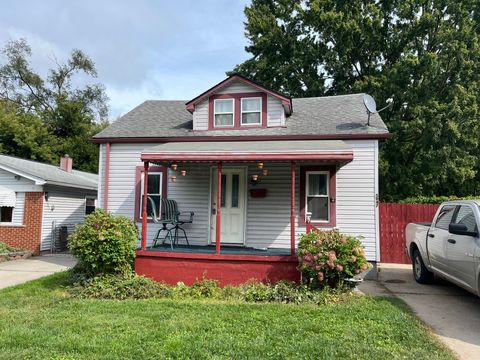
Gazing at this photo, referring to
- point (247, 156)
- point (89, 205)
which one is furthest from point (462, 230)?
point (89, 205)

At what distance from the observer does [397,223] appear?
12516 mm

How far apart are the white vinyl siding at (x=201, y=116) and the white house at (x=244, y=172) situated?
1.2 inches

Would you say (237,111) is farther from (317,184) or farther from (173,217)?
(173,217)

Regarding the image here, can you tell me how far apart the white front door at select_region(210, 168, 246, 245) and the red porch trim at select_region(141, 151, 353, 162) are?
1998 mm

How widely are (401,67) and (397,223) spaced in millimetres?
10600

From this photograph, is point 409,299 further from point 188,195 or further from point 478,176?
point 478,176

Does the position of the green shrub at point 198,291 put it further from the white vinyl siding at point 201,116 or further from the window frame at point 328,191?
the white vinyl siding at point 201,116

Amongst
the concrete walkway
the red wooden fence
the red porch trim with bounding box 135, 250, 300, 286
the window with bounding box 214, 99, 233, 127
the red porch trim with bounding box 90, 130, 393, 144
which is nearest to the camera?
the red porch trim with bounding box 135, 250, 300, 286

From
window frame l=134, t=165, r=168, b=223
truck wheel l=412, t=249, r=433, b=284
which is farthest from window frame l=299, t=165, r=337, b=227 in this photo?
window frame l=134, t=165, r=168, b=223

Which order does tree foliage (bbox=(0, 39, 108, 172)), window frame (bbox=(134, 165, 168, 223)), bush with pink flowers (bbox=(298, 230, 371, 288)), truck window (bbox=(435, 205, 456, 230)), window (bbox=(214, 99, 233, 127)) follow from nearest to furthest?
1. bush with pink flowers (bbox=(298, 230, 371, 288))
2. truck window (bbox=(435, 205, 456, 230))
3. window frame (bbox=(134, 165, 168, 223))
4. window (bbox=(214, 99, 233, 127))
5. tree foliage (bbox=(0, 39, 108, 172))

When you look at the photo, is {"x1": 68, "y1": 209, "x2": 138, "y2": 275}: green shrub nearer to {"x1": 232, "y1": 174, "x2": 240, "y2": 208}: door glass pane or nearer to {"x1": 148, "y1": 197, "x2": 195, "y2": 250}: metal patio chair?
{"x1": 148, "y1": 197, "x2": 195, "y2": 250}: metal patio chair

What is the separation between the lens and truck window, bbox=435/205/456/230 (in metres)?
7.00

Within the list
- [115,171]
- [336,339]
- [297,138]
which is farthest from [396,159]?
[336,339]

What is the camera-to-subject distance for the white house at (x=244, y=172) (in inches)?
353
